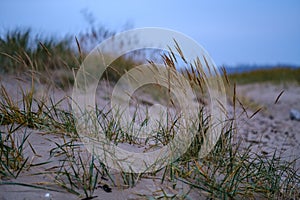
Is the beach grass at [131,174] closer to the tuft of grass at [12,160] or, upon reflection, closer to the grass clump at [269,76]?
the tuft of grass at [12,160]

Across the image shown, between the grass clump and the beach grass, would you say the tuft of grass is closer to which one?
Answer: the beach grass

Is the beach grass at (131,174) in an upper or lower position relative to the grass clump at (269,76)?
upper

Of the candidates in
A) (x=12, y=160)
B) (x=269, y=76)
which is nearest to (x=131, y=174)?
(x=12, y=160)

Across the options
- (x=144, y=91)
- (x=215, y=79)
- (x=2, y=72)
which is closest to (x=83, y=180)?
(x=215, y=79)

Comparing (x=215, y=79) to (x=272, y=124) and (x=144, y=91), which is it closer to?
(x=272, y=124)

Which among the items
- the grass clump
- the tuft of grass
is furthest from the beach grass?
the grass clump

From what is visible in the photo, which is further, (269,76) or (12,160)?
(269,76)

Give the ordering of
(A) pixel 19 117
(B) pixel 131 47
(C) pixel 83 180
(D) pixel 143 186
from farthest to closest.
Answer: (B) pixel 131 47 < (A) pixel 19 117 < (D) pixel 143 186 < (C) pixel 83 180

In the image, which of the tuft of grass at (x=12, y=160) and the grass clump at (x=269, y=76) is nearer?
the tuft of grass at (x=12, y=160)

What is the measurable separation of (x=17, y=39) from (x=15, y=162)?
13.5ft

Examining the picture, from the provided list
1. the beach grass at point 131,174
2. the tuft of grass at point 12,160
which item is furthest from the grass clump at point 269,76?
the tuft of grass at point 12,160

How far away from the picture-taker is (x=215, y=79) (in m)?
2.47

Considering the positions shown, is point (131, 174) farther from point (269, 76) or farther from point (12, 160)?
point (269, 76)

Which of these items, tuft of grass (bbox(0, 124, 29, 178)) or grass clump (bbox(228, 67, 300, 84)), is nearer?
tuft of grass (bbox(0, 124, 29, 178))
